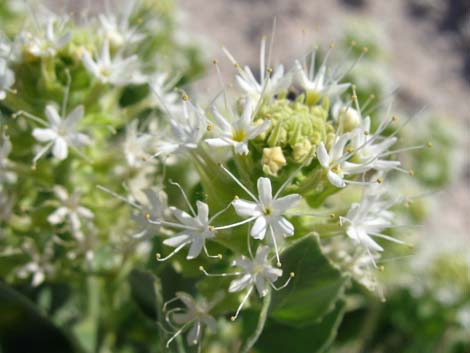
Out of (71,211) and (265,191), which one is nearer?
(265,191)

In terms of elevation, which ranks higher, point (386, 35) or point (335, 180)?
point (335, 180)

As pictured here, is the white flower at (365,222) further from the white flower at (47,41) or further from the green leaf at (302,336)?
the white flower at (47,41)

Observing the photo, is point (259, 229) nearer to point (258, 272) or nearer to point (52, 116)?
point (258, 272)

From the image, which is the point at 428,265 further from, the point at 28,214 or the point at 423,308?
the point at 28,214

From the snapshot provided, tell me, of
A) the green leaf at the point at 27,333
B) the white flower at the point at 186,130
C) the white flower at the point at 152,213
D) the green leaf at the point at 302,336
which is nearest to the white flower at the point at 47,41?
the white flower at the point at 186,130

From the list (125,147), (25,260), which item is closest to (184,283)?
(125,147)

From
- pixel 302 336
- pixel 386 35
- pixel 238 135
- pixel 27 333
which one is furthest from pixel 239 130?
pixel 386 35
